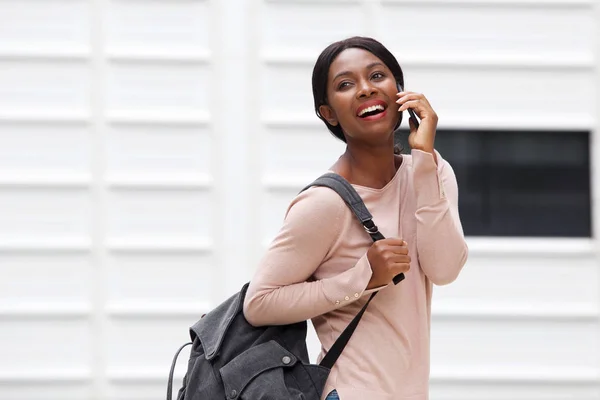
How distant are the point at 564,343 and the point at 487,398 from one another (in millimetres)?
549

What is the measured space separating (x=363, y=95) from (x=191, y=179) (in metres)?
2.99

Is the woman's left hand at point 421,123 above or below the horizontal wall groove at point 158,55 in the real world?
below

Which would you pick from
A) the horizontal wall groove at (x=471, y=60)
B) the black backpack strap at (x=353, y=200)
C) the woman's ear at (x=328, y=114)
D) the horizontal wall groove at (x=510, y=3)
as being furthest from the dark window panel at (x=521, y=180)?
the black backpack strap at (x=353, y=200)

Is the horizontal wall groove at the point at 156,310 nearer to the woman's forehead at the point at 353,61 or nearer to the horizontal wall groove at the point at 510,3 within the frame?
the horizontal wall groove at the point at 510,3

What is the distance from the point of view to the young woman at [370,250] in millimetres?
2225

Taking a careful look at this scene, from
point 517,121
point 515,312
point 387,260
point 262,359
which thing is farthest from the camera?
point 517,121

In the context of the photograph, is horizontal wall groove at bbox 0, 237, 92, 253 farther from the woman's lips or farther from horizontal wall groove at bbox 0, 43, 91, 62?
the woman's lips

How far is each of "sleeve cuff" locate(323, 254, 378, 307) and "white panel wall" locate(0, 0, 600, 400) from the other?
291 cm

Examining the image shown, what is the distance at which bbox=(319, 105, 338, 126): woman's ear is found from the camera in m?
2.39

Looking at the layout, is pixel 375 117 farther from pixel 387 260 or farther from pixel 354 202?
pixel 387 260

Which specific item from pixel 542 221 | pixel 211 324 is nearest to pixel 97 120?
pixel 542 221

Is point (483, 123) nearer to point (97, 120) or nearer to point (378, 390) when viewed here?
point (97, 120)

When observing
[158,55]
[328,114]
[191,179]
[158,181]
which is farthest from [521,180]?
[328,114]

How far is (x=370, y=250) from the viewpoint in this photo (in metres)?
2.20
